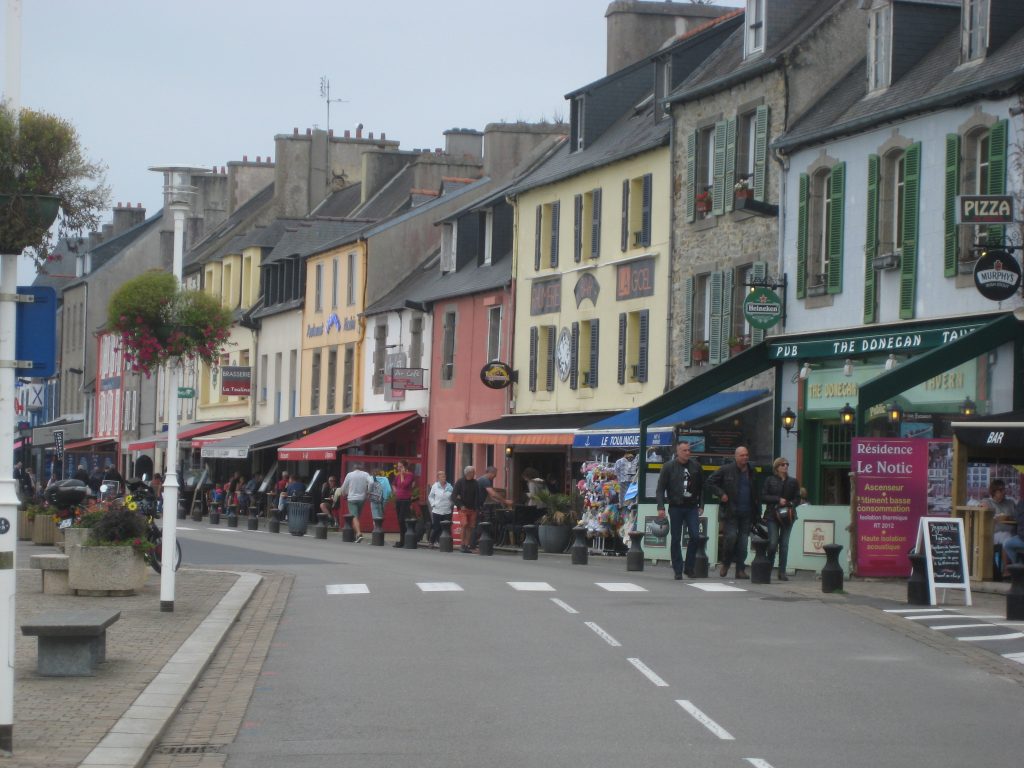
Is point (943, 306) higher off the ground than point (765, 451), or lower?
higher

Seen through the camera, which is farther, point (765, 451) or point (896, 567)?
point (765, 451)

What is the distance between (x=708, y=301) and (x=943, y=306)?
27.0 feet

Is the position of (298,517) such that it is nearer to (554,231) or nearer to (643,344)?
(554,231)

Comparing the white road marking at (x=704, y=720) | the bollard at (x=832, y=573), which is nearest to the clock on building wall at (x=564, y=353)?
the bollard at (x=832, y=573)

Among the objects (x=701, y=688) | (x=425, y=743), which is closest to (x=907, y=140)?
(x=701, y=688)

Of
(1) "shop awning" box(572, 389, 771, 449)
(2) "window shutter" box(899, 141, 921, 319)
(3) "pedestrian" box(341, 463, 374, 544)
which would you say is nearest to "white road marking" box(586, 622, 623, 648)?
(2) "window shutter" box(899, 141, 921, 319)

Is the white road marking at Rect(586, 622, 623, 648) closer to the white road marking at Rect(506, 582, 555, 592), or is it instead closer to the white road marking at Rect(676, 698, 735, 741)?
the white road marking at Rect(676, 698, 735, 741)

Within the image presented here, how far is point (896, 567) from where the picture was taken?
2320 cm

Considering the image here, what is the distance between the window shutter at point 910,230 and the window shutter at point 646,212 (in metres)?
10.2

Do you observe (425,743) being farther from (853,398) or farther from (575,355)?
(575,355)

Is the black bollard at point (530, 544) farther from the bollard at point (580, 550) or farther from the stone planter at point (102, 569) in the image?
the stone planter at point (102, 569)

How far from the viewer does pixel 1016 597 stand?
17.6 m

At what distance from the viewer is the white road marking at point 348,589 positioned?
2108 centimetres

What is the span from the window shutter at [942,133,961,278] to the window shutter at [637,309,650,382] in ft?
36.4
